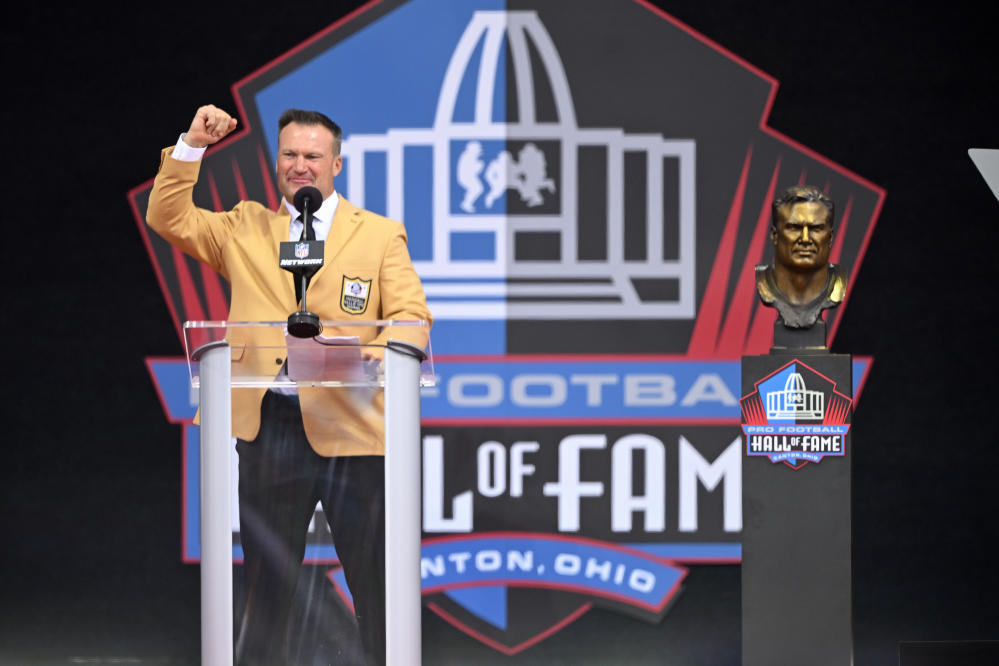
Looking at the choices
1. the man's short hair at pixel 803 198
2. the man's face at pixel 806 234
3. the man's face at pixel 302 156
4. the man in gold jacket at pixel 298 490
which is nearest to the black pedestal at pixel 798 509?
the man's face at pixel 806 234

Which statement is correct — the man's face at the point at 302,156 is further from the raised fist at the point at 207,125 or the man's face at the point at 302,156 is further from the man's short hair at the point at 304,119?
the raised fist at the point at 207,125

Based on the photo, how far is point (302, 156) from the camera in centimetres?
319

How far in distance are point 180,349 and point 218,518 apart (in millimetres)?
2089

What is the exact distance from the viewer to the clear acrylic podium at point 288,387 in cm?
210

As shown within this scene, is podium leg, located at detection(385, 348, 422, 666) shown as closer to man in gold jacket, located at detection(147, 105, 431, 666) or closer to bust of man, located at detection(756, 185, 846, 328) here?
man in gold jacket, located at detection(147, 105, 431, 666)

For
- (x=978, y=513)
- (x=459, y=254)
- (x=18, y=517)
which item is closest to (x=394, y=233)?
(x=459, y=254)

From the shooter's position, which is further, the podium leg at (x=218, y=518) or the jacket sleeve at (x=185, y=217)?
the jacket sleeve at (x=185, y=217)

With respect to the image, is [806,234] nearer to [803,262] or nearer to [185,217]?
[803,262]

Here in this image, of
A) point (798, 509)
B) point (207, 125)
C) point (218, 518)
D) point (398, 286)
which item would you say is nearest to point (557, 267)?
point (398, 286)

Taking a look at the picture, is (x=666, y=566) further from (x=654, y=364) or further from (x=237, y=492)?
(x=237, y=492)

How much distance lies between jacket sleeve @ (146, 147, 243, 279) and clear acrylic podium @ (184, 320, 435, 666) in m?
1.02

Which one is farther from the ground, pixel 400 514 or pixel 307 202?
pixel 307 202

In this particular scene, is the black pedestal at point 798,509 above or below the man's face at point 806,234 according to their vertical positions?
below

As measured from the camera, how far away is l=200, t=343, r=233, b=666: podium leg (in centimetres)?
209
